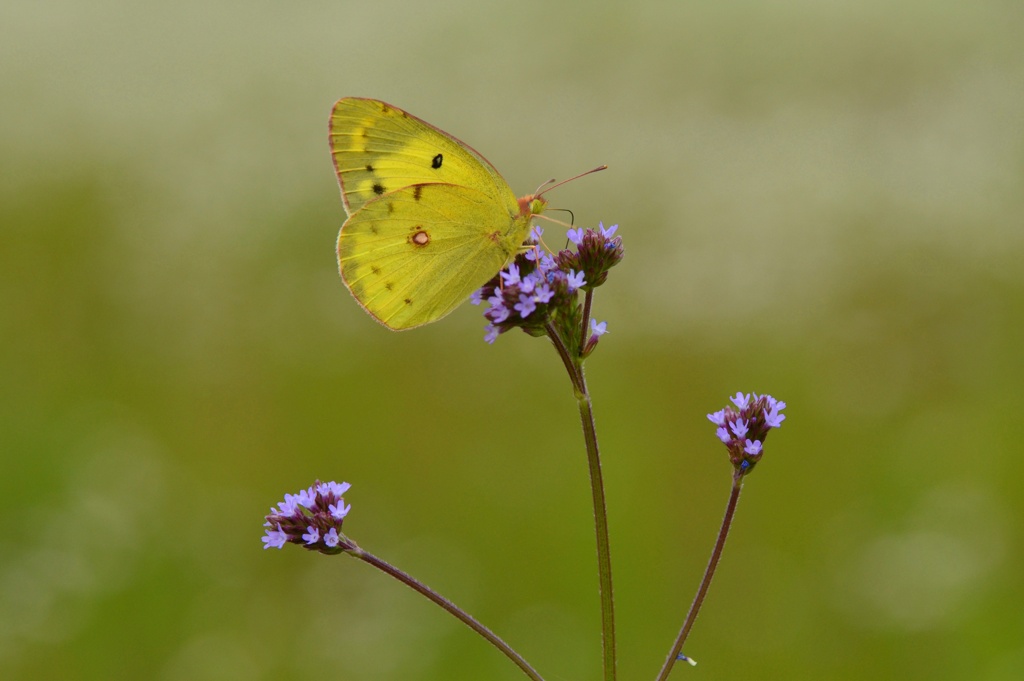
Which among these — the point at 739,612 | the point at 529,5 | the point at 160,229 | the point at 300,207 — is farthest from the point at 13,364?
the point at 529,5

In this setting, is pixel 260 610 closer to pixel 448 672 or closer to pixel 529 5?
pixel 448 672

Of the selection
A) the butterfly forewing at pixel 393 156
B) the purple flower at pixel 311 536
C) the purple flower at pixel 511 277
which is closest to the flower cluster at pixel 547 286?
the purple flower at pixel 511 277

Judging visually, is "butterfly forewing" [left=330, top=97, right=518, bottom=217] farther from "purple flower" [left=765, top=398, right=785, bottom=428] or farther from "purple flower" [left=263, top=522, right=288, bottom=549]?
"purple flower" [left=263, top=522, right=288, bottom=549]

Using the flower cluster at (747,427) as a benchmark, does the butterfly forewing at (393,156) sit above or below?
above

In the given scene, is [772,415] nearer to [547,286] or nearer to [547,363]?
[547,286]

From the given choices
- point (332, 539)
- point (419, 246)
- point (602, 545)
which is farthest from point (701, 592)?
point (419, 246)

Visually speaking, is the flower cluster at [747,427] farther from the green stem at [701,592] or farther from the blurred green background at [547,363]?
the blurred green background at [547,363]

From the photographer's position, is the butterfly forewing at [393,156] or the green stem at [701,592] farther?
the butterfly forewing at [393,156]
